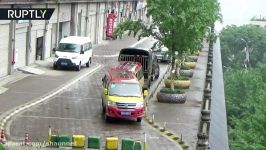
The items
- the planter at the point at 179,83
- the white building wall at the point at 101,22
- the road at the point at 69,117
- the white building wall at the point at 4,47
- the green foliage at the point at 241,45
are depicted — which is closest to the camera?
the road at the point at 69,117

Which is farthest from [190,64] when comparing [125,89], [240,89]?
[240,89]

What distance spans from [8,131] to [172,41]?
1161 centimetres

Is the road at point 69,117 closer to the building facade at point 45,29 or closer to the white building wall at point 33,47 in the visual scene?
the building facade at point 45,29

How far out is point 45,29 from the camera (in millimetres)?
42562

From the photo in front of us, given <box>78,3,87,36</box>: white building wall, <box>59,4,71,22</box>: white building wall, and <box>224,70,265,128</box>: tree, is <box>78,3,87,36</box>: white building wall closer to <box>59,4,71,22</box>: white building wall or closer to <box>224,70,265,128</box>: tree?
<box>59,4,71,22</box>: white building wall

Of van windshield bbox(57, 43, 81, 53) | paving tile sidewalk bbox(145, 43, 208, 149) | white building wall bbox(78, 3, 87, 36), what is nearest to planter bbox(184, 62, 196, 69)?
paving tile sidewalk bbox(145, 43, 208, 149)

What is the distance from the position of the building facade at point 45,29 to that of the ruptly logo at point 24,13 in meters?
11.9

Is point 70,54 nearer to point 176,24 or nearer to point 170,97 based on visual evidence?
point 170,97

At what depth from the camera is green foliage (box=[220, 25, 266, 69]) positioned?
114m

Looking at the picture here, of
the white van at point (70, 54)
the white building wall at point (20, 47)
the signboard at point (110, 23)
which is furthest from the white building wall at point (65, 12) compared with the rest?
the signboard at point (110, 23)

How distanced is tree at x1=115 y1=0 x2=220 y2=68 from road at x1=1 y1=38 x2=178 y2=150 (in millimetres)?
4451

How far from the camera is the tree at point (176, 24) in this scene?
94.3ft

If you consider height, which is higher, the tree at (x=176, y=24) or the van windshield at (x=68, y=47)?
the tree at (x=176, y=24)

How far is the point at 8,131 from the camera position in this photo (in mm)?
21266
